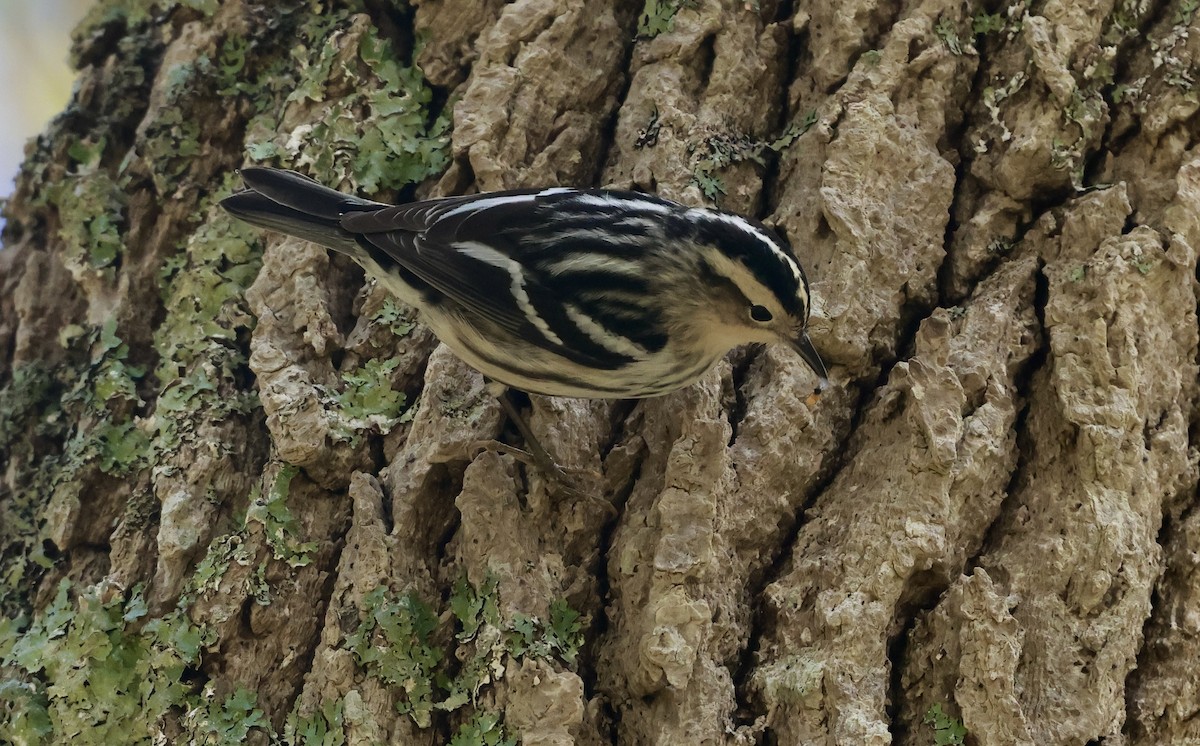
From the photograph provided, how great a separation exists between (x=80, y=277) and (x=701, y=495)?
210 cm

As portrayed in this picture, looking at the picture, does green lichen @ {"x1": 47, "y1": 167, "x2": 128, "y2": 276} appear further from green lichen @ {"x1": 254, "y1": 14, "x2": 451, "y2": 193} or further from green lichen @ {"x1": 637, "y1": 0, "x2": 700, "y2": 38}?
green lichen @ {"x1": 637, "y1": 0, "x2": 700, "y2": 38}

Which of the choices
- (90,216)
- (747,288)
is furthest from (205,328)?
(747,288)

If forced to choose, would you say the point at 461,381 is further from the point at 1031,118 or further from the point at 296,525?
the point at 1031,118

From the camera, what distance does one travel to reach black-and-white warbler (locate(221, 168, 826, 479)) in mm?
2246

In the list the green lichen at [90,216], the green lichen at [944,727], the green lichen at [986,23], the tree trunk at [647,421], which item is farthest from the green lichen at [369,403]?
the green lichen at [986,23]

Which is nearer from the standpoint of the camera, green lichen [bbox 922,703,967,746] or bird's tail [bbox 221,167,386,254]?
green lichen [bbox 922,703,967,746]

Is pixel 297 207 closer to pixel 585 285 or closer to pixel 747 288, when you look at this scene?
pixel 585 285

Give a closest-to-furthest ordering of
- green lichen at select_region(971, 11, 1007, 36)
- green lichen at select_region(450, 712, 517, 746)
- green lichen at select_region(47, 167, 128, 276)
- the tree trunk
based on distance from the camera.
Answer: green lichen at select_region(450, 712, 517, 746) → the tree trunk → green lichen at select_region(971, 11, 1007, 36) → green lichen at select_region(47, 167, 128, 276)

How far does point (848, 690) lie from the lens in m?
1.96

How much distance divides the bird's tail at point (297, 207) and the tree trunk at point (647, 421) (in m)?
Result: 0.21

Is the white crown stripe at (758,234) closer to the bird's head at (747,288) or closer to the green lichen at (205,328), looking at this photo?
the bird's head at (747,288)

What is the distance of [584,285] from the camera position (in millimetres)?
2299

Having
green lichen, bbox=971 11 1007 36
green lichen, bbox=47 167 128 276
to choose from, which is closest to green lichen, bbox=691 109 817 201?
green lichen, bbox=971 11 1007 36

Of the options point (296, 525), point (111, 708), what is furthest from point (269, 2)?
point (111, 708)
